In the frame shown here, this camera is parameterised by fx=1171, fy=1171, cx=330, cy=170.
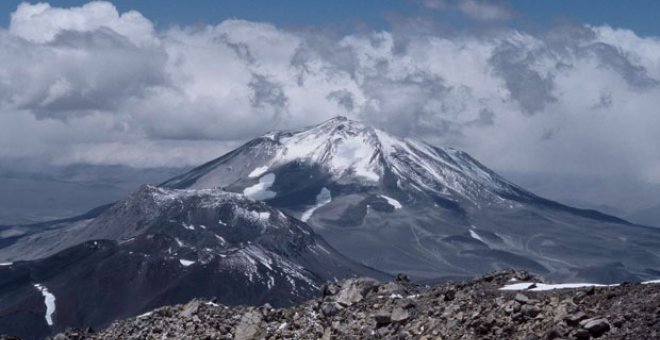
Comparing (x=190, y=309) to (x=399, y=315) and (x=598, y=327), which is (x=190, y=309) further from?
(x=598, y=327)

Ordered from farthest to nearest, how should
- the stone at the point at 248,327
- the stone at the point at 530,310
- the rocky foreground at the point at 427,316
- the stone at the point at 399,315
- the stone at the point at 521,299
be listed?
the stone at the point at 248,327, the stone at the point at 399,315, the stone at the point at 521,299, the stone at the point at 530,310, the rocky foreground at the point at 427,316

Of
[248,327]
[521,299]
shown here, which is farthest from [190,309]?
[521,299]

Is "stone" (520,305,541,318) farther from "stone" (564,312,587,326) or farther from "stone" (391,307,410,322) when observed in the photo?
"stone" (391,307,410,322)

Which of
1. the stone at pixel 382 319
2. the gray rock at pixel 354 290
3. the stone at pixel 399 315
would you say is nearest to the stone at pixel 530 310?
the stone at pixel 399 315

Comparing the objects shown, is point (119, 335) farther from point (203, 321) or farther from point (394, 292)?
point (394, 292)

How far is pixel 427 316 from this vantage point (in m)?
41.3

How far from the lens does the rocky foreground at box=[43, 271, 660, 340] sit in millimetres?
35344

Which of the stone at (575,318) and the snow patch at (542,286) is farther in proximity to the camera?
the snow patch at (542,286)

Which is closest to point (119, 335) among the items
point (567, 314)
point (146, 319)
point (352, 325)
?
point (146, 319)

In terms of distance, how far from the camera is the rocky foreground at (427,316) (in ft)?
116

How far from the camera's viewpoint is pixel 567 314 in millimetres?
36156

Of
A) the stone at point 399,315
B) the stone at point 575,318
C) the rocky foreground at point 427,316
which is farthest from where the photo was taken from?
the stone at point 399,315

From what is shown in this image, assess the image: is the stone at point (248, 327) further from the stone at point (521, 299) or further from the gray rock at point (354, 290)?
the stone at point (521, 299)

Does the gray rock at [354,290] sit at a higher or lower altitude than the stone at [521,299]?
lower
